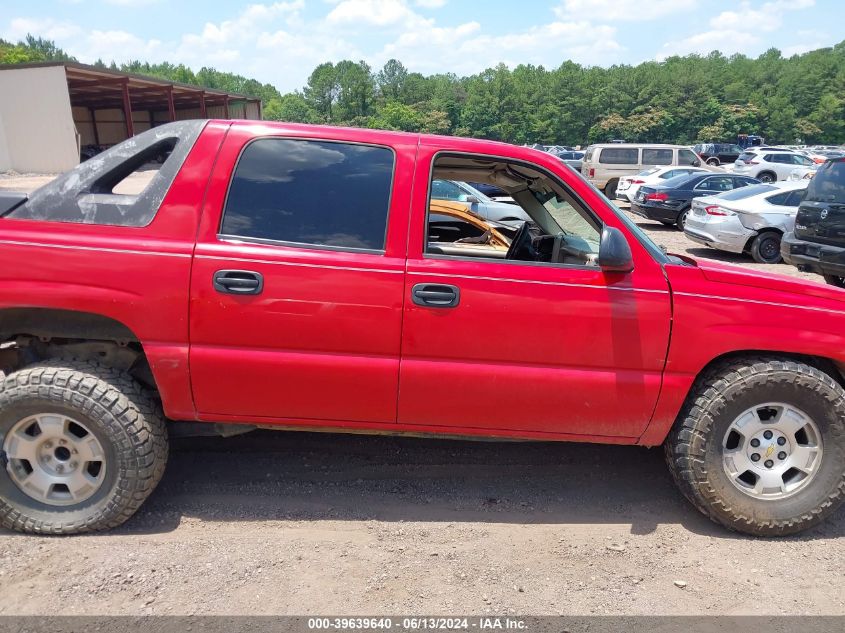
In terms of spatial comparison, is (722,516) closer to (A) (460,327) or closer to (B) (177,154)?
(A) (460,327)

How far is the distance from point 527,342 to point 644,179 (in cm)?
1794

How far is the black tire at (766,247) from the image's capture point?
11742mm

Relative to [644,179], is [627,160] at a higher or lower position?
higher

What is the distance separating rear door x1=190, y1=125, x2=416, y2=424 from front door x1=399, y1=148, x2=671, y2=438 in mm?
105

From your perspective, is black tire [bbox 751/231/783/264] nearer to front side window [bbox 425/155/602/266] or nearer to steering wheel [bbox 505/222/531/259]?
front side window [bbox 425/155/602/266]

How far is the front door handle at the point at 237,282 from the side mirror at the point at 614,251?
5.15 ft

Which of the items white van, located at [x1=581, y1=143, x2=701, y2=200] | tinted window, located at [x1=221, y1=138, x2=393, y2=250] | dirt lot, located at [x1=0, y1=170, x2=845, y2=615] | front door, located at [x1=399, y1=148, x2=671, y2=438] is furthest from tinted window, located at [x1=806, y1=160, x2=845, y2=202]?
white van, located at [x1=581, y1=143, x2=701, y2=200]

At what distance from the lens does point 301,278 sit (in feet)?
9.31

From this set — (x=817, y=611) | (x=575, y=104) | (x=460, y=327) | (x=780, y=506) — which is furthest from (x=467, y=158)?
(x=575, y=104)

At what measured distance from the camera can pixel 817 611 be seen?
2.66m

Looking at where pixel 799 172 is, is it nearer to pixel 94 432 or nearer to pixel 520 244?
pixel 520 244

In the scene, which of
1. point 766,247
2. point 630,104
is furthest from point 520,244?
point 630,104

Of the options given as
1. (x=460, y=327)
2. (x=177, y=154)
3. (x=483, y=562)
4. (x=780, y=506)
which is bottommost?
(x=483, y=562)

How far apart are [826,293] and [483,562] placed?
2142mm
